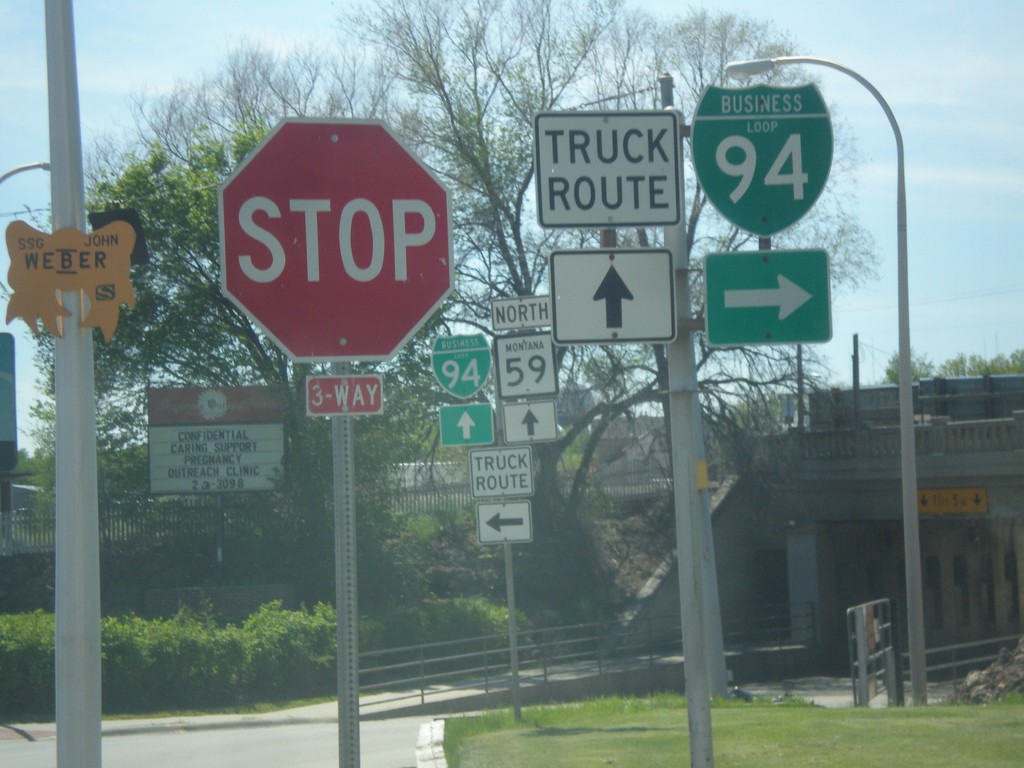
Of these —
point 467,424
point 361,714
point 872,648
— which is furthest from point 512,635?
point 361,714

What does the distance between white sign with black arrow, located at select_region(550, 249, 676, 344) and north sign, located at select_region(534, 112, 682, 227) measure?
186 millimetres

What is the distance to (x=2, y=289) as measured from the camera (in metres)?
26.7

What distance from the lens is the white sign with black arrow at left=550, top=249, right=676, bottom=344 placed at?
186 inches

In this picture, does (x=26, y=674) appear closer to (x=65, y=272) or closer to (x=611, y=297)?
(x=65, y=272)

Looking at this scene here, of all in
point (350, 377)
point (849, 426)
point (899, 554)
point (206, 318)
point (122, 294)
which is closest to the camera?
point (350, 377)

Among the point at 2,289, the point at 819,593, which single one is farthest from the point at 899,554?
the point at 2,289

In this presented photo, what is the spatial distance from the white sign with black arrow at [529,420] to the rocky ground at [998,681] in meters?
6.26

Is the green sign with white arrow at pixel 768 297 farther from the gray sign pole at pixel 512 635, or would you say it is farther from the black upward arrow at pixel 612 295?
the gray sign pole at pixel 512 635

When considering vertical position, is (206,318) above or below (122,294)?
above

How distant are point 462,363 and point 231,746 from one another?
593 centimetres

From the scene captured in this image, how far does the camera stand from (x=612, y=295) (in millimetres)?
4746

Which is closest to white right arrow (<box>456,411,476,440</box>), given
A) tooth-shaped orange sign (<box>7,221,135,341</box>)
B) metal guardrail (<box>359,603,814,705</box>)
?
metal guardrail (<box>359,603,814,705</box>)

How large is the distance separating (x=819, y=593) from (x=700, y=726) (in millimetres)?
32458

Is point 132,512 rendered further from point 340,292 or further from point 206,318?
point 340,292
